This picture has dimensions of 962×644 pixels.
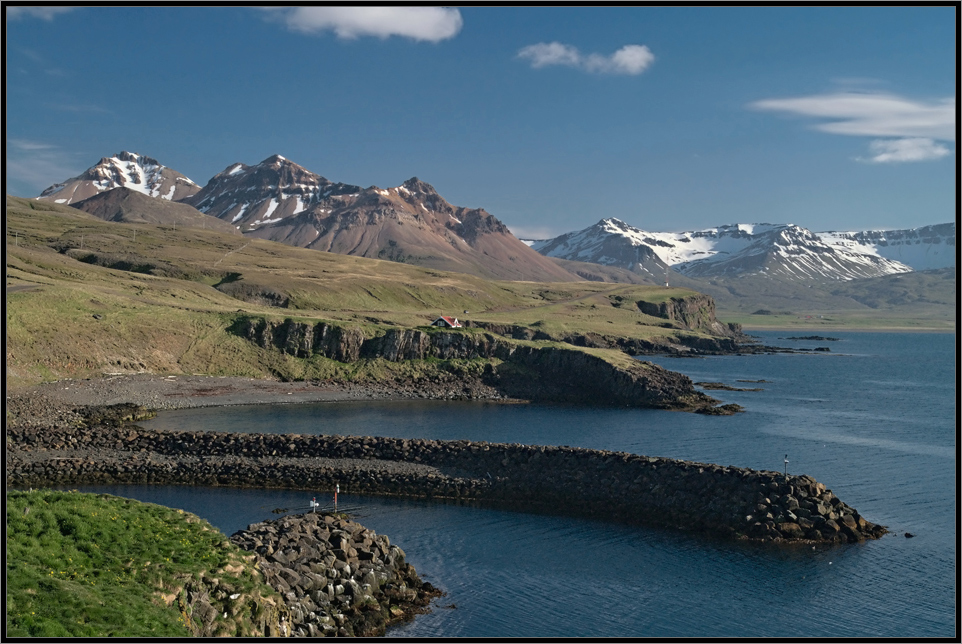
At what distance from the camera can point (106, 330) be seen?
95.6 m

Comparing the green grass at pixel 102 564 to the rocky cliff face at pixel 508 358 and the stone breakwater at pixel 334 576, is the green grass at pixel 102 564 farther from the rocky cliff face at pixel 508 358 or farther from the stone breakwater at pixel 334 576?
the rocky cliff face at pixel 508 358

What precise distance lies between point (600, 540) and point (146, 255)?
181112 millimetres

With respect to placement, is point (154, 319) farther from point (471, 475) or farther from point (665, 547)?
point (665, 547)

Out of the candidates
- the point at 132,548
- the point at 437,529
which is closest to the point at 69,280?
the point at 437,529

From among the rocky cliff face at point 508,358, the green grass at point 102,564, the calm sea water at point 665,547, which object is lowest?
the calm sea water at point 665,547

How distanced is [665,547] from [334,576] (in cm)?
1954

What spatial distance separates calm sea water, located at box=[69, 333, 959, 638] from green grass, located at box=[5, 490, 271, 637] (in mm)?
9013

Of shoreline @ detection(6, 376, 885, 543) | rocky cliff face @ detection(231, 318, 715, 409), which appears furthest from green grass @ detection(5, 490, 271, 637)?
rocky cliff face @ detection(231, 318, 715, 409)

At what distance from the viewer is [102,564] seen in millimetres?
25734

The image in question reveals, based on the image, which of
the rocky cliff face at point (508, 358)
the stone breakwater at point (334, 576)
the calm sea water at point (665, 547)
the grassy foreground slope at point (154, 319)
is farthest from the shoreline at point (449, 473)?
the rocky cliff face at point (508, 358)

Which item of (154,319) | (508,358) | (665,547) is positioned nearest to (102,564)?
(665,547)

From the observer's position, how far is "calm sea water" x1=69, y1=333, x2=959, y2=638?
3378cm

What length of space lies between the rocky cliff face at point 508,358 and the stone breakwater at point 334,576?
6733 cm

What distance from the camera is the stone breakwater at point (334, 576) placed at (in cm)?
2983
